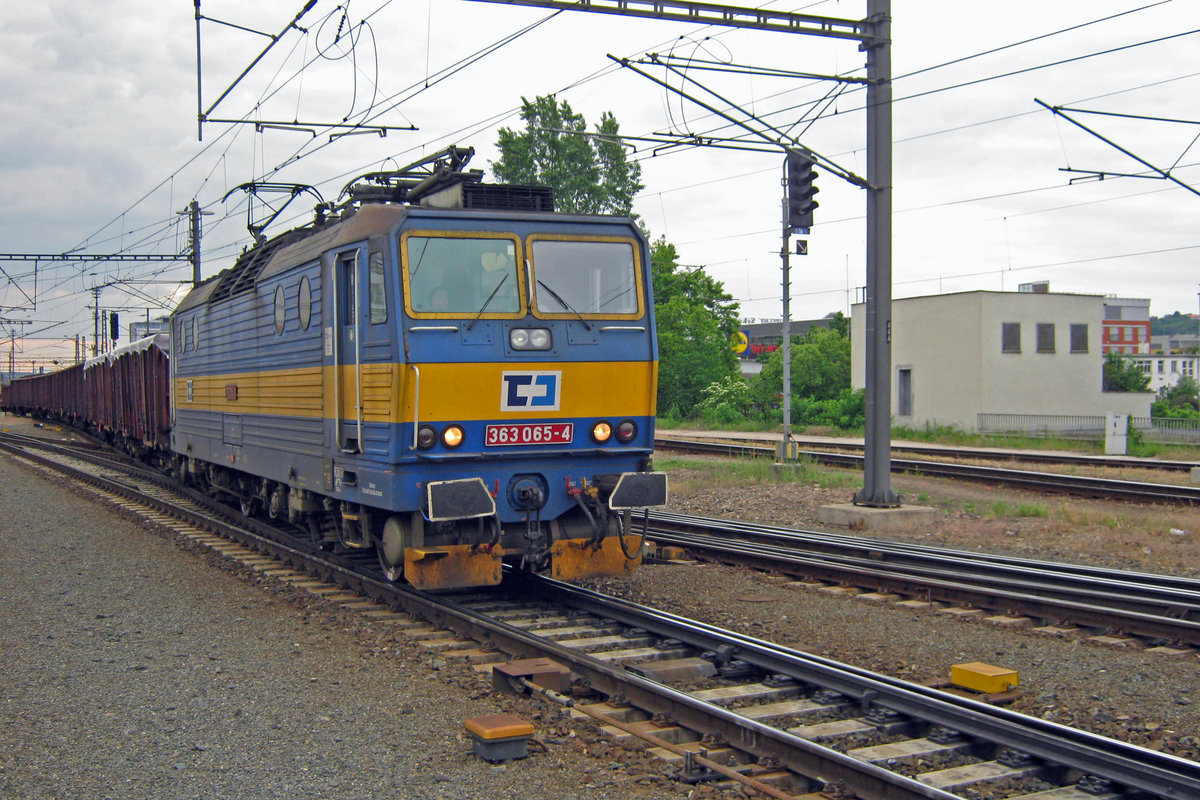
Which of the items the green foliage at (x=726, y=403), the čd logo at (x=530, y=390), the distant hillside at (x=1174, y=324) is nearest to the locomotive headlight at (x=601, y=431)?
the čd logo at (x=530, y=390)

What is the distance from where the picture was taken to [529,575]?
988cm

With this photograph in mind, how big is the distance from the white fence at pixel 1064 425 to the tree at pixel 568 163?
22.7 metres

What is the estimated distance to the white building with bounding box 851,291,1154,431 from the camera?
36188 millimetres

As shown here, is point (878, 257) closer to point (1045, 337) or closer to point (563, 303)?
point (563, 303)

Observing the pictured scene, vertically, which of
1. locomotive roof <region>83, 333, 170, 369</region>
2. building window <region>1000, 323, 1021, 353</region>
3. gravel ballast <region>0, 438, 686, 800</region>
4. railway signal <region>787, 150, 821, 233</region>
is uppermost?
railway signal <region>787, 150, 821, 233</region>

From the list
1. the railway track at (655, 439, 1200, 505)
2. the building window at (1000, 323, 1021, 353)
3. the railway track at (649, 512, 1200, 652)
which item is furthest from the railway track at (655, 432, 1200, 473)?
the railway track at (649, 512, 1200, 652)

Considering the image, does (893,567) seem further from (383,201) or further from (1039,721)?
(383,201)

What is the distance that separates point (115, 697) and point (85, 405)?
1214 inches

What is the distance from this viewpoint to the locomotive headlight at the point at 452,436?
8062 mm

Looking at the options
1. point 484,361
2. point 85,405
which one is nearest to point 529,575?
point 484,361

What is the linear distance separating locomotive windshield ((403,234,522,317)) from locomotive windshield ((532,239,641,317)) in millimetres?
243

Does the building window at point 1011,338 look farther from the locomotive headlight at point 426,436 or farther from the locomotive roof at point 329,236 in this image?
the locomotive headlight at point 426,436

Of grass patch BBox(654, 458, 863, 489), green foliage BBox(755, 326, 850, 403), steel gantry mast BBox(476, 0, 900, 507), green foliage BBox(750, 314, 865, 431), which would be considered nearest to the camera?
steel gantry mast BBox(476, 0, 900, 507)

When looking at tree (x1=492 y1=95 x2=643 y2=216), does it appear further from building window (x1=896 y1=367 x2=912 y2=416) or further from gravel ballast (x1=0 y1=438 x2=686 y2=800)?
gravel ballast (x1=0 y1=438 x2=686 y2=800)
